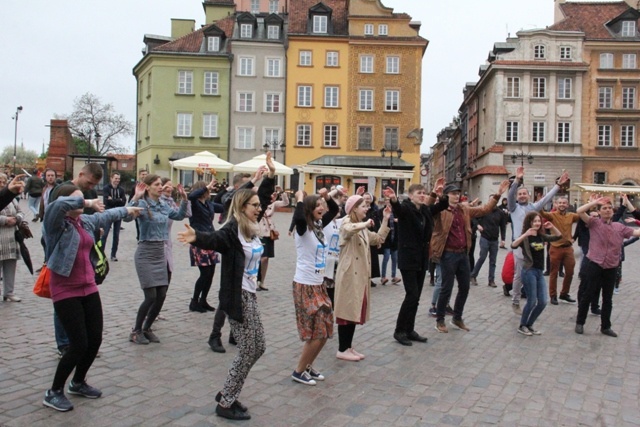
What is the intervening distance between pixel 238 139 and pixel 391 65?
13.1 metres

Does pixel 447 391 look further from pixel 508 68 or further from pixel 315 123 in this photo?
pixel 508 68

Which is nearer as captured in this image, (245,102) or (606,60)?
(245,102)

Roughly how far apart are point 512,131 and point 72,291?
49023mm

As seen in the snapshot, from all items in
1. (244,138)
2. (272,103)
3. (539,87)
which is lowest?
(244,138)

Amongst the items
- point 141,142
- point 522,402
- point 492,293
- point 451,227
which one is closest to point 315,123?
point 141,142

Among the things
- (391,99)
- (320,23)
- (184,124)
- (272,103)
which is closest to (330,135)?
(272,103)

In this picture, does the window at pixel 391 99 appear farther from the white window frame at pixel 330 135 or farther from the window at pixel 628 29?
the window at pixel 628 29

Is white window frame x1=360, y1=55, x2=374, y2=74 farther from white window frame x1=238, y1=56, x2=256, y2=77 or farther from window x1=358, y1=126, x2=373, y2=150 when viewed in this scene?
white window frame x1=238, y1=56, x2=256, y2=77

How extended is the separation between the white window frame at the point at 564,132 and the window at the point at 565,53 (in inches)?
206

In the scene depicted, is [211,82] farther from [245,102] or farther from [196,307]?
[196,307]

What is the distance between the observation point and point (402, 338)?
7.73 meters

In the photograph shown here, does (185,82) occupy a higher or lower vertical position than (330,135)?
higher

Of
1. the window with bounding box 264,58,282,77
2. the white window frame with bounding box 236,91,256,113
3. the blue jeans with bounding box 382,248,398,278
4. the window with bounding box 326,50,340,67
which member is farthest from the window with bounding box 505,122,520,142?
the blue jeans with bounding box 382,248,398,278

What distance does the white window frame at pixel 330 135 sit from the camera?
48.5 m
